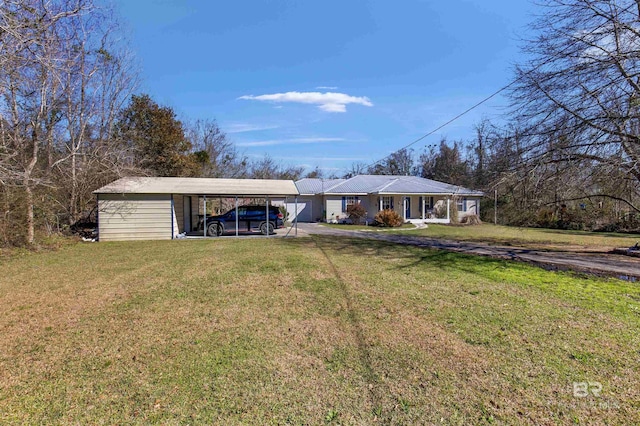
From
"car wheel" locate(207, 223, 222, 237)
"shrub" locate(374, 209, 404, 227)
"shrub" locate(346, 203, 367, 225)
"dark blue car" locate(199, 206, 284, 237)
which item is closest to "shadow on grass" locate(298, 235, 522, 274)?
"dark blue car" locate(199, 206, 284, 237)

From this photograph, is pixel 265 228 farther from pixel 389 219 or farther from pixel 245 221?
pixel 389 219

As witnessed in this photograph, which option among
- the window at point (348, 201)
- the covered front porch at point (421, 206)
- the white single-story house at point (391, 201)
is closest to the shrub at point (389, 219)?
the white single-story house at point (391, 201)

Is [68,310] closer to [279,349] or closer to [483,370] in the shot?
[279,349]

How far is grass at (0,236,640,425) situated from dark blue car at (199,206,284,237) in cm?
858

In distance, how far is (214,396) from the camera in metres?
2.91

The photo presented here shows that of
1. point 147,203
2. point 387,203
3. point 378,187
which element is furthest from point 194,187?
point 378,187

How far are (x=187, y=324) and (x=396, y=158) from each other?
155ft

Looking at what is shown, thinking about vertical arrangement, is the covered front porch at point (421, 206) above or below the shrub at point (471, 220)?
above

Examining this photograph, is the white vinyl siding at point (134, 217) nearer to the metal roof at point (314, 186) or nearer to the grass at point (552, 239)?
the grass at point (552, 239)

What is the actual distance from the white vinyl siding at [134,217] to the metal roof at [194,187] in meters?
0.32

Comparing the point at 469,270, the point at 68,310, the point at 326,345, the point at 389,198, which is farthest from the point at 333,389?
the point at 389,198

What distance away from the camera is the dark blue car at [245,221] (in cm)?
1619

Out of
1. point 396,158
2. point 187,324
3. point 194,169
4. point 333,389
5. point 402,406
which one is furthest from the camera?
point 396,158

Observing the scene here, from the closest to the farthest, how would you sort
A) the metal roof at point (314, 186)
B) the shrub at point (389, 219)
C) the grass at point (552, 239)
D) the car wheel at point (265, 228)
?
1. the grass at point (552, 239)
2. the car wheel at point (265, 228)
3. the shrub at point (389, 219)
4. the metal roof at point (314, 186)
